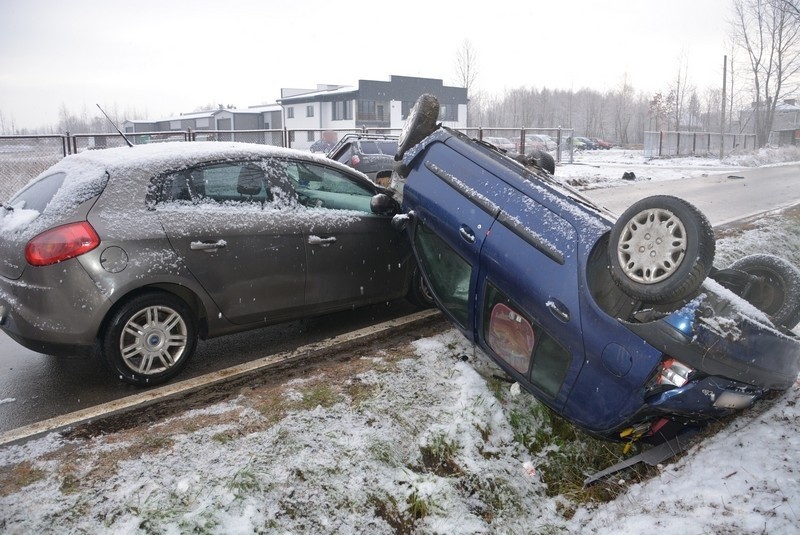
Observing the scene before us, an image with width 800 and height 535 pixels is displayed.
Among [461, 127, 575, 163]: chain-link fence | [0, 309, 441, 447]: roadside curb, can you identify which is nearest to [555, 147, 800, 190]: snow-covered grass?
[461, 127, 575, 163]: chain-link fence

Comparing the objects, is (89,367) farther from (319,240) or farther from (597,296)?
(597,296)

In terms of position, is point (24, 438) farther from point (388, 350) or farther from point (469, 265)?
point (469, 265)

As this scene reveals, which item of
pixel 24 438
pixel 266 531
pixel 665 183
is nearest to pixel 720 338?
pixel 266 531

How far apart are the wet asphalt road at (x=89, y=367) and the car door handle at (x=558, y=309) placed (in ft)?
7.67

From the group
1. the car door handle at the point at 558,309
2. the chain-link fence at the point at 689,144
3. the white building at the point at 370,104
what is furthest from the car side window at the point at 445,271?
the white building at the point at 370,104

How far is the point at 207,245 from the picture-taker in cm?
422

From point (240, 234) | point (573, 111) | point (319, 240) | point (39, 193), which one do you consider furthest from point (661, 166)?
point (573, 111)

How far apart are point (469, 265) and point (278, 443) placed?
5.25ft

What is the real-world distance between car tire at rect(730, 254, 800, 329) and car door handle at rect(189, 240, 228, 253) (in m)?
3.56

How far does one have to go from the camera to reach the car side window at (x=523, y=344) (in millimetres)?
3402

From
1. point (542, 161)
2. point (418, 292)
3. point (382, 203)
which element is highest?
point (542, 161)

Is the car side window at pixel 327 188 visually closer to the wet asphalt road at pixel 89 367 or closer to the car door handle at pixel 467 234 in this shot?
the wet asphalt road at pixel 89 367

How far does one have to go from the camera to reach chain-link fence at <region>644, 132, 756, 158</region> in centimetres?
3797

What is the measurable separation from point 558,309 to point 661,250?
0.62m
